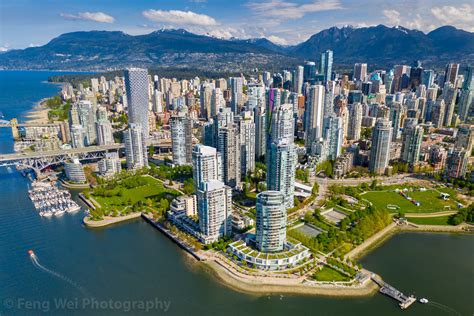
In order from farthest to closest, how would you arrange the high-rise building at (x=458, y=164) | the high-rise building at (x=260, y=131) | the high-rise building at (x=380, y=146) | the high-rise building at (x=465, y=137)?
the high-rise building at (x=260, y=131), the high-rise building at (x=465, y=137), the high-rise building at (x=380, y=146), the high-rise building at (x=458, y=164)

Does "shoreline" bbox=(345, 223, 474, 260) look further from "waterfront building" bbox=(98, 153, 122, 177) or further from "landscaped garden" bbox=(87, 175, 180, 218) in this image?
"waterfront building" bbox=(98, 153, 122, 177)

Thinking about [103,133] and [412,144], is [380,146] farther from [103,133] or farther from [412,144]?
[103,133]

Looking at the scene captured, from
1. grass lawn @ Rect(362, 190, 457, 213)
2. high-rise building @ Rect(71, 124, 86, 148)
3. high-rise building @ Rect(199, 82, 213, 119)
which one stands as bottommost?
grass lawn @ Rect(362, 190, 457, 213)

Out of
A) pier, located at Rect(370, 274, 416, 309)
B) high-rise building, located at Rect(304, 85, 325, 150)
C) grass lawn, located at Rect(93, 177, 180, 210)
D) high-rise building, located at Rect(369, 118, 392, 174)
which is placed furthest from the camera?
high-rise building, located at Rect(304, 85, 325, 150)

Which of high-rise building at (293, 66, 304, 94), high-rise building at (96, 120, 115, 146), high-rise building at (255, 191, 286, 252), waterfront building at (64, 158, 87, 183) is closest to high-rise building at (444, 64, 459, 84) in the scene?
high-rise building at (293, 66, 304, 94)

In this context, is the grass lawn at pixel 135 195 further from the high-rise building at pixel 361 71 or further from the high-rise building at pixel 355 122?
the high-rise building at pixel 361 71


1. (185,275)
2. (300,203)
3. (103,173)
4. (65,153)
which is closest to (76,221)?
(103,173)

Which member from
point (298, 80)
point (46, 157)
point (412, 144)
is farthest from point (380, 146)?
point (298, 80)

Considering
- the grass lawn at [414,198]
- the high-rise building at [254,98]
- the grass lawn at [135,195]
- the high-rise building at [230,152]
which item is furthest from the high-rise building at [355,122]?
the grass lawn at [135,195]
